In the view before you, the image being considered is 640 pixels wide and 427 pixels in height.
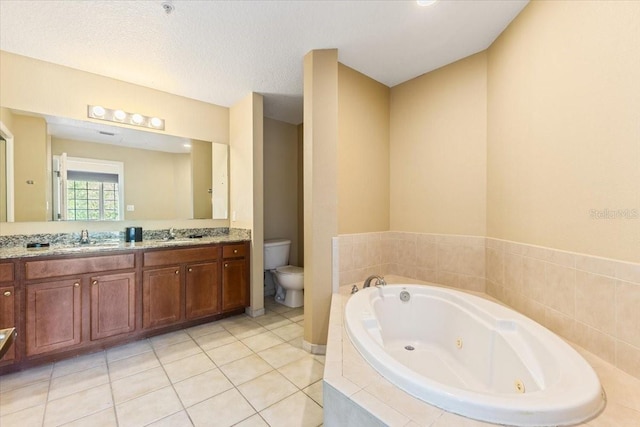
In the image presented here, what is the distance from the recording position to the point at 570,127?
139cm

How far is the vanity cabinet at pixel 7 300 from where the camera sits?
5.90 ft

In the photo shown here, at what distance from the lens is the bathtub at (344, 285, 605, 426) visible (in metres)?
0.83

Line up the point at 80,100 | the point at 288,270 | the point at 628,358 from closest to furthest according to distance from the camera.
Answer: the point at 628,358 → the point at 80,100 → the point at 288,270

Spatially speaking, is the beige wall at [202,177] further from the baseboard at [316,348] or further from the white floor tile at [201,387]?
the baseboard at [316,348]

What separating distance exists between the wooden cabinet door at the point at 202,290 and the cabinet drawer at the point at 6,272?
3.75 ft

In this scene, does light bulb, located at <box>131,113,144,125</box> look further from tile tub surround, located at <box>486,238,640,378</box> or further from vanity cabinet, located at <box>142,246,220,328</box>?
tile tub surround, located at <box>486,238,640,378</box>

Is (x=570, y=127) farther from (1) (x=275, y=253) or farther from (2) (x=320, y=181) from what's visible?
(1) (x=275, y=253)

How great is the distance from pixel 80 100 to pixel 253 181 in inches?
65.5

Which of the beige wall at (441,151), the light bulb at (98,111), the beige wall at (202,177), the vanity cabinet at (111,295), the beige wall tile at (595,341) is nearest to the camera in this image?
the beige wall tile at (595,341)

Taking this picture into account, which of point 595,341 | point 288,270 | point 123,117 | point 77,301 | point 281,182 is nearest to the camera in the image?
point 595,341

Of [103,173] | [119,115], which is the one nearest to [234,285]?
[103,173]

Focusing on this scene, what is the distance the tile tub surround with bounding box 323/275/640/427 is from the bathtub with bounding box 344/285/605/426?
0.03 metres

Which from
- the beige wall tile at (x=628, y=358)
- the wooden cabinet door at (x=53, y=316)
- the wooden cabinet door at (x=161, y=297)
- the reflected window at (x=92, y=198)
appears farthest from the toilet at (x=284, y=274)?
the beige wall tile at (x=628, y=358)

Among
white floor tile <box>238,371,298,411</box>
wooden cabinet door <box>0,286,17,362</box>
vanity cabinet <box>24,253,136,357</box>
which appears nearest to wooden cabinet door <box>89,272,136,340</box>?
vanity cabinet <box>24,253,136,357</box>
